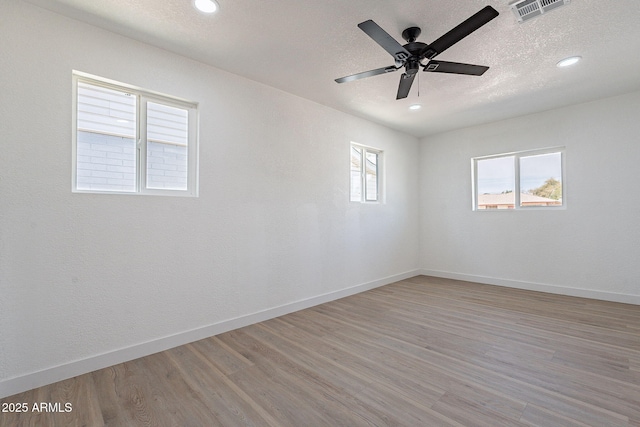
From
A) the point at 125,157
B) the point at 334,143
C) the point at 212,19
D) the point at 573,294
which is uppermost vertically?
the point at 212,19

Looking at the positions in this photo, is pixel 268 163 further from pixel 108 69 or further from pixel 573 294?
pixel 573 294

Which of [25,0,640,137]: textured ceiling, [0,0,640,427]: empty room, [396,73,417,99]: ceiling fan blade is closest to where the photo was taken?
[0,0,640,427]: empty room

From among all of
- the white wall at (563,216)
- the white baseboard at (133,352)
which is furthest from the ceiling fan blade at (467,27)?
the white wall at (563,216)

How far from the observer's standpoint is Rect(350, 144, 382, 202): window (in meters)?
4.67

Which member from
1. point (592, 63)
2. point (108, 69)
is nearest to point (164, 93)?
point (108, 69)

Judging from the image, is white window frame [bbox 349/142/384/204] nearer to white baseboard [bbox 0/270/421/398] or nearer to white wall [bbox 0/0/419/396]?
white wall [bbox 0/0/419/396]

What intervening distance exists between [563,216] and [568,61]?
7.87ft

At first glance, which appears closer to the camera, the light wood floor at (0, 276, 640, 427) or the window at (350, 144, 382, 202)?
the light wood floor at (0, 276, 640, 427)

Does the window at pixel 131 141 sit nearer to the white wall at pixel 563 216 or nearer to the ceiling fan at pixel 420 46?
the ceiling fan at pixel 420 46

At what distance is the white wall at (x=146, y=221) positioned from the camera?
2.04 meters

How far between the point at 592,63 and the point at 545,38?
0.96m

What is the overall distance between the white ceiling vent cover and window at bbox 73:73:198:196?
2.91 meters

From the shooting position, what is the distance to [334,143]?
4207 millimetres

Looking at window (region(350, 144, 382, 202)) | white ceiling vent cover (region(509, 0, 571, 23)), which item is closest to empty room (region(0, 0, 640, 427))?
white ceiling vent cover (region(509, 0, 571, 23))
